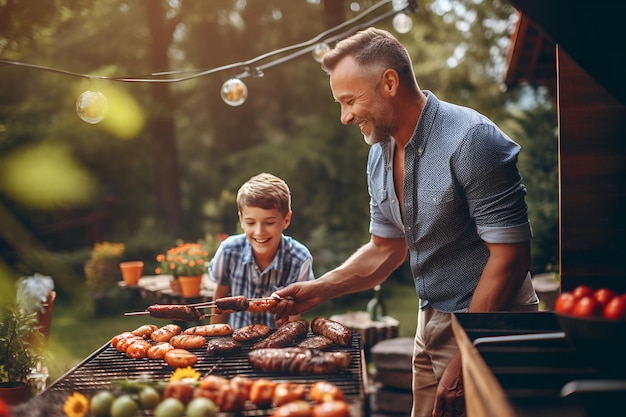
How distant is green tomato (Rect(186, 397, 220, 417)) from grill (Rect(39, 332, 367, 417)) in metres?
0.18

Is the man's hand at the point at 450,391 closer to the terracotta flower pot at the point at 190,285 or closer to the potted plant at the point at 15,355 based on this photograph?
the potted plant at the point at 15,355

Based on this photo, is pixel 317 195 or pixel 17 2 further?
pixel 317 195

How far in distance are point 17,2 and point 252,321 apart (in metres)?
7.28

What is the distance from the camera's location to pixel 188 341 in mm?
3338

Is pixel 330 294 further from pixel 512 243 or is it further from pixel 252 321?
pixel 512 243

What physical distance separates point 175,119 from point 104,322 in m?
6.78

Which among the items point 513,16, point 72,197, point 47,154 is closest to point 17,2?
point 47,154

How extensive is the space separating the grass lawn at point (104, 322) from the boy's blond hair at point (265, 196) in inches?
201

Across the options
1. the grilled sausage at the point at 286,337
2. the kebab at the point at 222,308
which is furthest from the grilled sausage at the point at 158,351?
the grilled sausage at the point at 286,337

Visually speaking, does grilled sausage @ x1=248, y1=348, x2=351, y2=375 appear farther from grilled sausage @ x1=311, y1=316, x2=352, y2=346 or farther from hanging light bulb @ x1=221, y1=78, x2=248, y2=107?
hanging light bulb @ x1=221, y1=78, x2=248, y2=107

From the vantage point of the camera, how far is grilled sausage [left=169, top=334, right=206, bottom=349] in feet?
10.9

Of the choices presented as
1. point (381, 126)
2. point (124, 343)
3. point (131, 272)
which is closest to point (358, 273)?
point (381, 126)

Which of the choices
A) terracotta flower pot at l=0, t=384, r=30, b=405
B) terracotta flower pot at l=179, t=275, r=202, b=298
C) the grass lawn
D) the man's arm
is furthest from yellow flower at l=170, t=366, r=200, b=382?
the grass lawn

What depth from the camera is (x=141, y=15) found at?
54.5 ft
